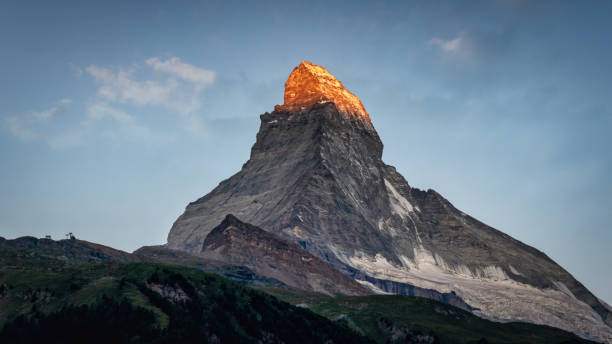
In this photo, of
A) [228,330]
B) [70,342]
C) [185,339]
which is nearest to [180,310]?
[228,330]

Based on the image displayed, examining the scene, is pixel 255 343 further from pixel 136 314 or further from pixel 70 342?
A: pixel 70 342

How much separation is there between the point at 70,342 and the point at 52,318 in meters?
14.8

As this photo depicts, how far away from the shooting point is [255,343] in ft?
638

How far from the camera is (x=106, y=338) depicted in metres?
154

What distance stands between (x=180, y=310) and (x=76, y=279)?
30629 mm

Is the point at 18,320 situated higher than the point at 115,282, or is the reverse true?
the point at 115,282

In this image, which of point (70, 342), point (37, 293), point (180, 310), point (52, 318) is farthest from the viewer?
point (180, 310)

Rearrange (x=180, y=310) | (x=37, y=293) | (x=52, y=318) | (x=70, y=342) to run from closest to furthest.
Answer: (x=70, y=342) → (x=52, y=318) → (x=37, y=293) → (x=180, y=310)

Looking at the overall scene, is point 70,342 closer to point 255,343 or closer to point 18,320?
point 18,320

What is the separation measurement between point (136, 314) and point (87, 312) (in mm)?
11568

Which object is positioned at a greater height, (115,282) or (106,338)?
(115,282)

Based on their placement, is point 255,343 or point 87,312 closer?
point 87,312

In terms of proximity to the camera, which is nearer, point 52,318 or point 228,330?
point 52,318

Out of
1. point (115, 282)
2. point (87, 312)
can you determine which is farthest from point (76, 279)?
point (87, 312)
